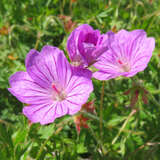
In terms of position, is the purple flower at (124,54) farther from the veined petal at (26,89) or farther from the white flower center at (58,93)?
the veined petal at (26,89)

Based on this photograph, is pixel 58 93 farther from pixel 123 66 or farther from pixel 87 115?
pixel 123 66

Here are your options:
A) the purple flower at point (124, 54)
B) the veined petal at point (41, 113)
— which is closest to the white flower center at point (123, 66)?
the purple flower at point (124, 54)

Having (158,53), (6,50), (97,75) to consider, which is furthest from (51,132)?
(6,50)

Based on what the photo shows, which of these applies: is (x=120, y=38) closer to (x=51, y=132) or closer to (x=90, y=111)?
(x=90, y=111)

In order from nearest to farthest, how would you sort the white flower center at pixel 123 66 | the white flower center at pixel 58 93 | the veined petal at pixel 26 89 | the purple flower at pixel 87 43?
the purple flower at pixel 87 43
the veined petal at pixel 26 89
the white flower center at pixel 58 93
the white flower center at pixel 123 66

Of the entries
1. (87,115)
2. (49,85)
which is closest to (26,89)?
(49,85)

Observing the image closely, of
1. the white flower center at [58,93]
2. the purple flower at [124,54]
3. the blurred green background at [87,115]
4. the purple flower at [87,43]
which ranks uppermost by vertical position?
the purple flower at [87,43]

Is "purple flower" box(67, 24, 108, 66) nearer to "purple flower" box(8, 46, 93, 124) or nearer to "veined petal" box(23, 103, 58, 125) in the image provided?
"purple flower" box(8, 46, 93, 124)

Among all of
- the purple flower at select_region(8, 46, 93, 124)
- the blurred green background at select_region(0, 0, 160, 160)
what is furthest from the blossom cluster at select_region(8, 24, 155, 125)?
the blurred green background at select_region(0, 0, 160, 160)
